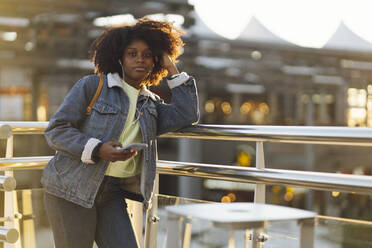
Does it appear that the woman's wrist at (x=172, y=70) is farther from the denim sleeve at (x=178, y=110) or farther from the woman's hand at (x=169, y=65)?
the denim sleeve at (x=178, y=110)

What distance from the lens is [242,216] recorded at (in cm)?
208

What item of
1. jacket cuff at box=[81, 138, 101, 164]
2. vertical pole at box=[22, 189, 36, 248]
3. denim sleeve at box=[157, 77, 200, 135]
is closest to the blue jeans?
jacket cuff at box=[81, 138, 101, 164]

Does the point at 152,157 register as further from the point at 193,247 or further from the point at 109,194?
the point at 193,247

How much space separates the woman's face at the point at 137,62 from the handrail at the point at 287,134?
21.4 inches

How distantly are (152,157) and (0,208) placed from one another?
1.36m

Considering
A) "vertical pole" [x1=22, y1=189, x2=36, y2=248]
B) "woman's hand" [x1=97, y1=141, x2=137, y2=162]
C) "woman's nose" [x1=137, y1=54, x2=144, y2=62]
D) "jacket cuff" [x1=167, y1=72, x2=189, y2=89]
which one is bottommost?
"vertical pole" [x1=22, y1=189, x2=36, y2=248]

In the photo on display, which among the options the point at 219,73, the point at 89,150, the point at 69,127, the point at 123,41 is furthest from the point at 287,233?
the point at 219,73

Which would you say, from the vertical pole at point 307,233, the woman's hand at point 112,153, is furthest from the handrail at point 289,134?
the woman's hand at point 112,153

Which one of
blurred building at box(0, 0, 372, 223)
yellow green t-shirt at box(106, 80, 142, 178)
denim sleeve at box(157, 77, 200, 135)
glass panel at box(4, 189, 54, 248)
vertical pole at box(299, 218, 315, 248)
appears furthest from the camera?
blurred building at box(0, 0, 372, 223)

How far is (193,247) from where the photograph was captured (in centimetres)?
321

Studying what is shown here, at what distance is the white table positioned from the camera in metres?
2.01

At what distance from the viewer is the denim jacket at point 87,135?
9.04 feet

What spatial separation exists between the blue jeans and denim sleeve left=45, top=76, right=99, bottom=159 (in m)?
0.25

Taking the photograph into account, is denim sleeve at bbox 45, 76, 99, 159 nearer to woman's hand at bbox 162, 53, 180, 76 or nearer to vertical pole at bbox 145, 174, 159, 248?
woman's hand at bbox 162, 53, 180, 76
